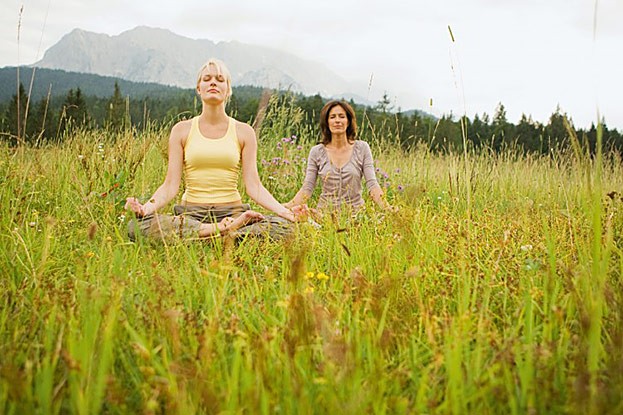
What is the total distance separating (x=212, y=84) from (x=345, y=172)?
1446mm

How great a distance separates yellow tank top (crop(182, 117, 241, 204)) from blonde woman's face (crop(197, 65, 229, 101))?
28cm

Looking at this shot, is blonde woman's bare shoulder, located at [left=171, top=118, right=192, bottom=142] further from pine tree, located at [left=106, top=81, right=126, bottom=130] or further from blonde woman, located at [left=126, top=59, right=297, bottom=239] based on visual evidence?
pine tree, located at [left=106, top=81, right=126, bottom=130]

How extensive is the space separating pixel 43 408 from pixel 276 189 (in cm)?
403

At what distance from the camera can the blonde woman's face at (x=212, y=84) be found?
3477 millimetres

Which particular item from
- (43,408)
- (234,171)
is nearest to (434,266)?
(43,408)

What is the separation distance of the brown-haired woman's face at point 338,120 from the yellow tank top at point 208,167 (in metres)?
1.16

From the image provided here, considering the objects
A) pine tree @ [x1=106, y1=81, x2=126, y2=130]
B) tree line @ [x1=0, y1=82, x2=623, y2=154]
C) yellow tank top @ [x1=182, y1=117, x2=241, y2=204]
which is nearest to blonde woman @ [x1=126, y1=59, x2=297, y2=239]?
yellow tank top @ [x1=182, y1=117, x2=241, y2=204]

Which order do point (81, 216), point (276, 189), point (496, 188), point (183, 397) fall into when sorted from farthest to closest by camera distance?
point (496, 188), point (276, 189), point (81, 216), point (183, 397)

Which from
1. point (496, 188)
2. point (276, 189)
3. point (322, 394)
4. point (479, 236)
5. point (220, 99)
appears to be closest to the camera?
point (322, 394)

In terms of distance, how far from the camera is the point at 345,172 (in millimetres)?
4285

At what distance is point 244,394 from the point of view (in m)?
1.06

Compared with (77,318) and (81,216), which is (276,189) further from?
(77,318)

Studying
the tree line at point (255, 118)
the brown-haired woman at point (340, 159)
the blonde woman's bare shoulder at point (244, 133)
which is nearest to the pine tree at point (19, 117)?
the tree line at point (255, 118)

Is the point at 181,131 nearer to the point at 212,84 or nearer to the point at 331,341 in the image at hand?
the point at 212,84
